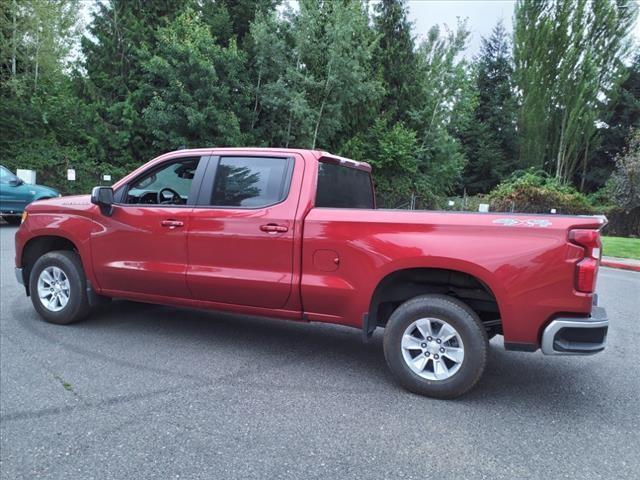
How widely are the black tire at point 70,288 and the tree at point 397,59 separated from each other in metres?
27.4

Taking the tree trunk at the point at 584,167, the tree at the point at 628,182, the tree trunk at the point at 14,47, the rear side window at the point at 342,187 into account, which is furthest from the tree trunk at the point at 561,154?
the rear side window at the point at 342,187

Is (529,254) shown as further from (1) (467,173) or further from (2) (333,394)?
(1) (467,173)

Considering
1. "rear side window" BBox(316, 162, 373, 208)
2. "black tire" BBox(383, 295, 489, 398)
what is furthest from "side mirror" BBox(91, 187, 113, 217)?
"black tire" BBox(383, 295, 489, 398)

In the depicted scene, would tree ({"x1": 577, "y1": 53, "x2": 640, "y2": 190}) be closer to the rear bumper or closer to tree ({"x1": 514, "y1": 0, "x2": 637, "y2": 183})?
tree ({"x1": 514, "y1": 0, "x2": 637, "y2": 183})

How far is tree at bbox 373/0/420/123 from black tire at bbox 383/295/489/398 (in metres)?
28.2

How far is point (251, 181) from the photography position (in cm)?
440

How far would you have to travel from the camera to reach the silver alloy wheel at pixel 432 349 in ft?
11.6

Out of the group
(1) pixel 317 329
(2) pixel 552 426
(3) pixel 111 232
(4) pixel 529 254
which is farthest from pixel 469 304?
(3) pixel 111 232

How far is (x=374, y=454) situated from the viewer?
2793 mm

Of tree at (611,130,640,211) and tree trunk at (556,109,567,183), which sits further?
tree trunk at (556,109,567,183)

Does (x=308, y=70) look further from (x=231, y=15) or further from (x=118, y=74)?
(x=118, y=74)

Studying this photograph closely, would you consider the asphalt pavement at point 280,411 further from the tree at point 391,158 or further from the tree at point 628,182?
the tree at point 391,158

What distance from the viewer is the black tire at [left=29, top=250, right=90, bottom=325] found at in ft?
16.6

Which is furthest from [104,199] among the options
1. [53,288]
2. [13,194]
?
[13,194]
